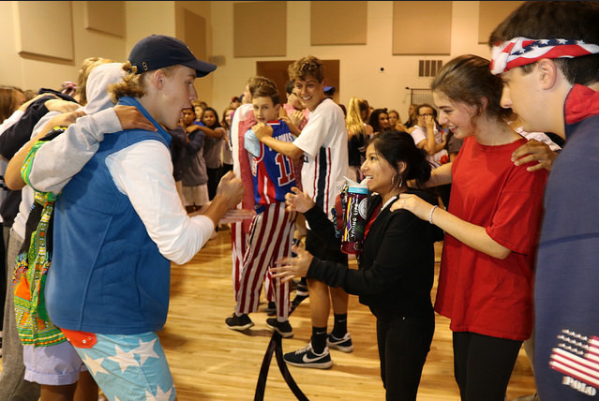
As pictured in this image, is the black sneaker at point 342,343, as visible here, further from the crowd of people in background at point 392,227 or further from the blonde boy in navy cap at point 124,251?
the blonde boy in navy cap at point 124,251

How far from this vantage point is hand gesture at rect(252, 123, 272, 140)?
10.6 ft

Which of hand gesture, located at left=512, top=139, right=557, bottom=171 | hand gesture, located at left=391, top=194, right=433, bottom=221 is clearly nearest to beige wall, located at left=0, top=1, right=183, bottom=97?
hand gesture, located at left=391, top=194, right=433, bottom=221

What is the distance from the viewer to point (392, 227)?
1689 millimetres

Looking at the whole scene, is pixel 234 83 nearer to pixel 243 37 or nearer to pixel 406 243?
pixel 243 37

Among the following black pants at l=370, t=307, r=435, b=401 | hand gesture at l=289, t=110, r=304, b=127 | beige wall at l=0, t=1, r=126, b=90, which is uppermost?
beige wall at l=0, t=1, r=126, b=90

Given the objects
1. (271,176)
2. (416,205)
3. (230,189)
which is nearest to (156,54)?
(230,189)

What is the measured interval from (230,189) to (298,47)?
1090 cm

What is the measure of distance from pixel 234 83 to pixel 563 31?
11718 millimetres

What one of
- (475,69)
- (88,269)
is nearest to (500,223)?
(475,69)

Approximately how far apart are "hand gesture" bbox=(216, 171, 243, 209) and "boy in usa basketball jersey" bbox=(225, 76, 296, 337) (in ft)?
5.68

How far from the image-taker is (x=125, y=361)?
137 cm

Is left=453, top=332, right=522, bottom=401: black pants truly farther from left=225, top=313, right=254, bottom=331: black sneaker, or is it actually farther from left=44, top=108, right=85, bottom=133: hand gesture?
left=225, top=313, right=254, bottom=331: black sneaker

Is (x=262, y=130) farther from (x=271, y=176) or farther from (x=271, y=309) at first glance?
(x=271, y=309)

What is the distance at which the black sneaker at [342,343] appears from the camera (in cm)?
323
